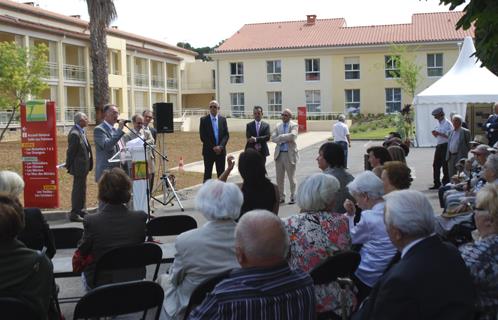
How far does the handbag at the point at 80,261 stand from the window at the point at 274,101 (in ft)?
170

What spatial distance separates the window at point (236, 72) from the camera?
58094 mm

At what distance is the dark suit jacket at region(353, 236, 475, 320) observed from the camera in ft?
9.13

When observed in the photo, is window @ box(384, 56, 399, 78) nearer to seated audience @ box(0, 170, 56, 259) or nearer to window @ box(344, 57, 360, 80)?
window @ box(344, 57, 360, 80)

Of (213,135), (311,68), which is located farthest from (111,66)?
(213,135)

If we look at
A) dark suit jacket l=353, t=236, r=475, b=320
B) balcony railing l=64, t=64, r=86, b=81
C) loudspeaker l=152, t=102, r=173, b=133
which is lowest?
dark suit jacket l=353, t=236, r=475, b=320

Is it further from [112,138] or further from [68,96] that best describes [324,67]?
[112,138]

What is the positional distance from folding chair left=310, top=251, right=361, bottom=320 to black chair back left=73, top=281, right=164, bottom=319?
1.03 m

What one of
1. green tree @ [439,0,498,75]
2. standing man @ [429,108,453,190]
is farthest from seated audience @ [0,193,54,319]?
standing man @ [429,108,453,190]

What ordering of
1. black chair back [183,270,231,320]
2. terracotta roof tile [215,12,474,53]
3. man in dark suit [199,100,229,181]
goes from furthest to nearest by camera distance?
terracotta roof tile [215,12,474,53], man in dark suit [199,100,229,181], black chair back [183,270,231,320]

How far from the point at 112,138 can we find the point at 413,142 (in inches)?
844

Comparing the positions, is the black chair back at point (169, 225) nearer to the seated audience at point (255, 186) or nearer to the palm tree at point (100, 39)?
the seated audience at point (255, 186)

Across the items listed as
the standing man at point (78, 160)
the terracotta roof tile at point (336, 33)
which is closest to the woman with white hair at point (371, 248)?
the standing man at point (78, 160)

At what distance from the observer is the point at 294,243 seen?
4312mm

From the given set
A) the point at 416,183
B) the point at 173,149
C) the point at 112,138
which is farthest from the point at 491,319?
the point at 173,149
